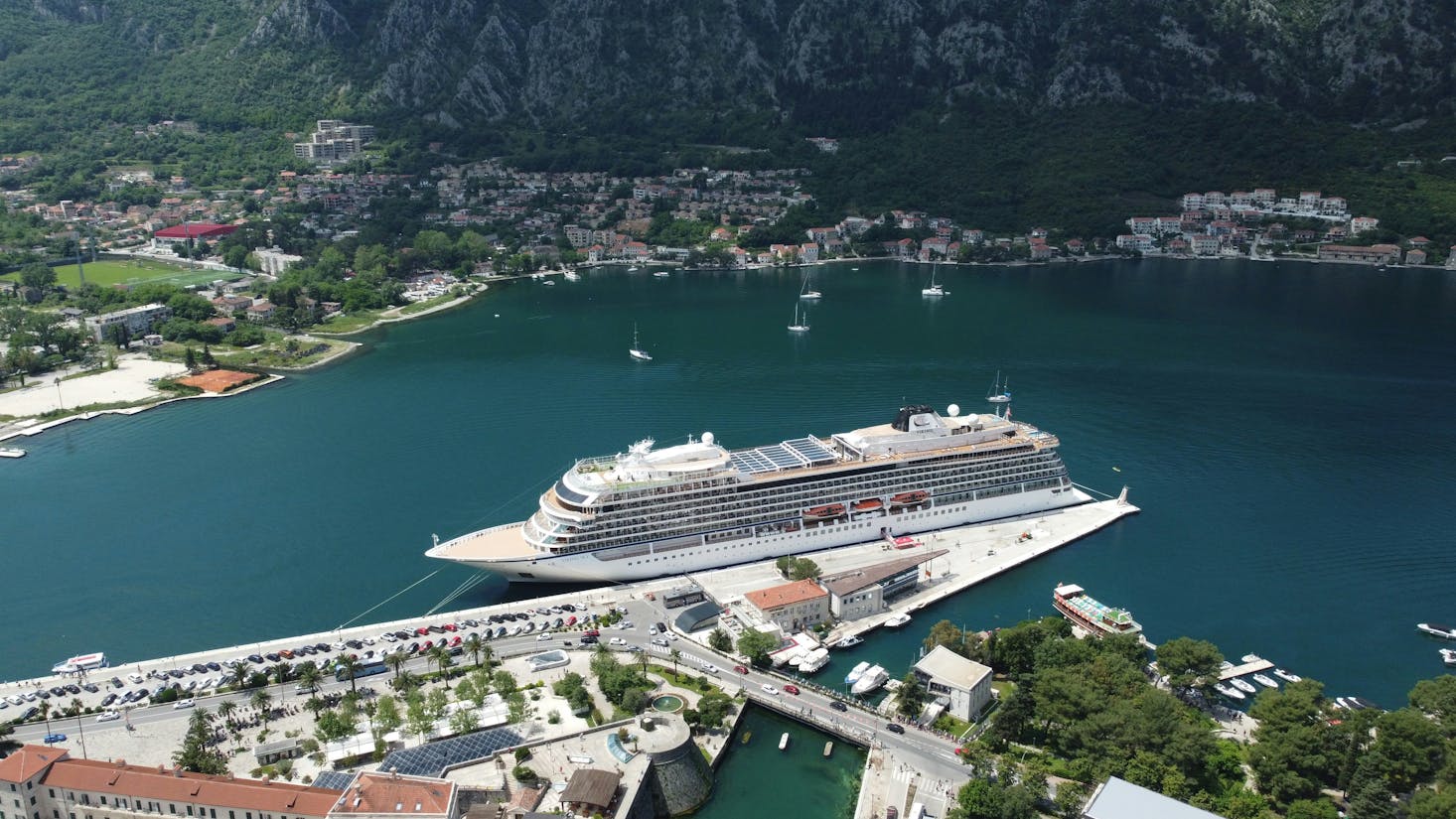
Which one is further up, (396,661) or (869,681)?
(396,661)

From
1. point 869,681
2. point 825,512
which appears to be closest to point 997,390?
point 825,512

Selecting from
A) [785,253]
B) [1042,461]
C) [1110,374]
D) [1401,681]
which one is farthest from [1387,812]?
[785,253]

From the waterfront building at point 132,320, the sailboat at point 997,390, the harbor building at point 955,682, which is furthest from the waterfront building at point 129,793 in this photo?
the waterfront building at point 132,320

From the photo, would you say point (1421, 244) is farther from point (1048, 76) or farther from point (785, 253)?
point (785, 253)

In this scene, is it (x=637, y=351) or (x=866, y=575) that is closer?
(x=866, y=575)

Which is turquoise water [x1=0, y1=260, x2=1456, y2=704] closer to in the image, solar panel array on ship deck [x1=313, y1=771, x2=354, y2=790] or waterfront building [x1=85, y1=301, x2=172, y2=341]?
solar panel array on ship deck [x1=313, y1=771, x2=354, y2=790]

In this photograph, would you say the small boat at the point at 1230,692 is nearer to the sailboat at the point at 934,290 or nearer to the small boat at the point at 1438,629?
the small boat at the point at 1438,629

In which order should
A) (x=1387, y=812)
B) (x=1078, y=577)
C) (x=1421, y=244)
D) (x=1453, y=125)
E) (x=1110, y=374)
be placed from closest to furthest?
1. (x=1387, y=812)
2. (x=1078, y=577)
3. (x=1110, y=374)
4. (x=1421, y=244)
5. (x=1453, y=125)

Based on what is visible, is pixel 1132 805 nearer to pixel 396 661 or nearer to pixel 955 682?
pixel 955 682
